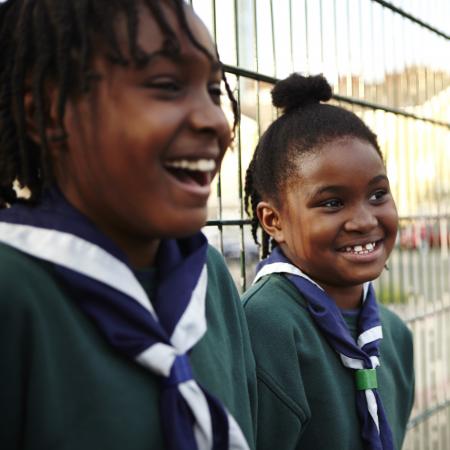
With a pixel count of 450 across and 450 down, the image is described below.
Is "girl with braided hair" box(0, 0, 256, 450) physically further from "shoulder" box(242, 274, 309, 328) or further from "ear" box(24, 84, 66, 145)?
"shoulder" box(242, 274, 309, 328)

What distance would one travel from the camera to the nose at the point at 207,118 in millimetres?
1146

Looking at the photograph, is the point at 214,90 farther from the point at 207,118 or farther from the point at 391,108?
the point at 391,108

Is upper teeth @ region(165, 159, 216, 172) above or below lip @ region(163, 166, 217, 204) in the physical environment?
above

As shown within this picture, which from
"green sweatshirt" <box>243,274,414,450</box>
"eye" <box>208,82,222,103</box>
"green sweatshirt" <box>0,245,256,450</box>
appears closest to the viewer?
"green sweatshirt" <box>0,245,256,450</box>

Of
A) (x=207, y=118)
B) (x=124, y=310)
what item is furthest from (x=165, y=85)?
(x=124, y=310)

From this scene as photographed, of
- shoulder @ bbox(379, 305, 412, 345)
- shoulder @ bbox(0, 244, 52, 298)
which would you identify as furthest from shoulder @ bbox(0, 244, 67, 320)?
shoulder @ bbox(379, 305, 412, 345)

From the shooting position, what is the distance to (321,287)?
1931mm

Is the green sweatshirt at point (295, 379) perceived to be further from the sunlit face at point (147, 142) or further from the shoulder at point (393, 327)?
the sunlit face at point (147, 142)

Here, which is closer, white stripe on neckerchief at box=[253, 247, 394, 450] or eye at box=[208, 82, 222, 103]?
eye at box=[208, 82, 222, 103]

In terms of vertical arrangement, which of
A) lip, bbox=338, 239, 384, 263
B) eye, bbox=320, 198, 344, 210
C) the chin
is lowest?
lip, bbox=338, 239, 384, 263

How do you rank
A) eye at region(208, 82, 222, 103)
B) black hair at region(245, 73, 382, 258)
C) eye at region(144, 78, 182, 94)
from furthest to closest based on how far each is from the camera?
black hair at region(245, 73, 382, 258) < eye at region(208, 82, 222, 103) < eye at region(144, 78, 182, 94)

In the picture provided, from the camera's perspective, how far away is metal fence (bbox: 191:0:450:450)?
7.60 ft

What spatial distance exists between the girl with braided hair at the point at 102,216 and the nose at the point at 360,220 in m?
0.69

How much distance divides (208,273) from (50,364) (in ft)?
1.68
